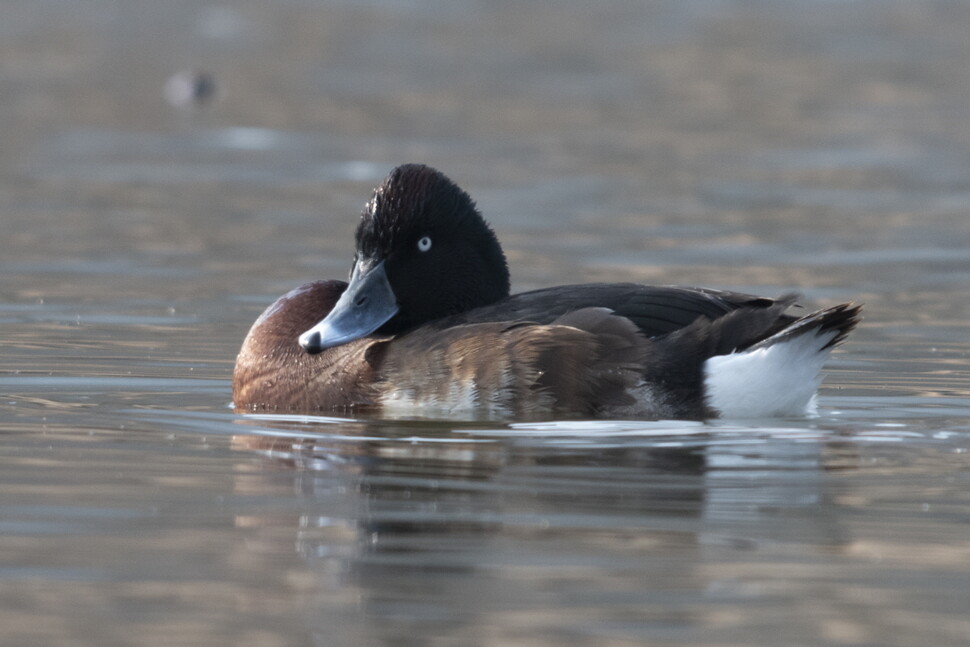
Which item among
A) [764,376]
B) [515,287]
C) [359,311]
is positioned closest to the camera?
[764,376]

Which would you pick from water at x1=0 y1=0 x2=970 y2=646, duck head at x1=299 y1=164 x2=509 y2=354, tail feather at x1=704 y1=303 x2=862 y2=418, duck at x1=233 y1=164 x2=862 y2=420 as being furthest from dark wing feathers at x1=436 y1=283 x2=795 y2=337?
water at x1=0 y1=0 x2=970 y2=646

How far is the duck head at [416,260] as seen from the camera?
6633 mm

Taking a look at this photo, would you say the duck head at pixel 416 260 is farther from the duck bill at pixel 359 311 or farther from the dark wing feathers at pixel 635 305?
the dark wing feathers at pixel 635 305

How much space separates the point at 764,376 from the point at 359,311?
1.49m

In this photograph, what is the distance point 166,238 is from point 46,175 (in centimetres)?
259

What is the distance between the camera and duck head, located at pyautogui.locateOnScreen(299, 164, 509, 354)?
21.8 feet

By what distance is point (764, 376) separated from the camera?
20.3 ft

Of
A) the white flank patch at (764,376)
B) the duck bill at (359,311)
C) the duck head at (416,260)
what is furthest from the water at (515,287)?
the duck head at (416,260)

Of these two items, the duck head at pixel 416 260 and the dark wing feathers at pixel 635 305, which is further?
the duck head at pixel 416 260

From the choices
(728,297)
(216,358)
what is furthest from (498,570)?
(216,358)

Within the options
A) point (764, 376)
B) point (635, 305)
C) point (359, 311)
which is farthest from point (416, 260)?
point (764, 376)

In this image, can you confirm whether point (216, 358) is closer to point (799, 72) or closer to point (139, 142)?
point (139, 142)

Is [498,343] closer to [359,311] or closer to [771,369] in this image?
[359,311]

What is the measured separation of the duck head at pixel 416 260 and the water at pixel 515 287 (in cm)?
57
